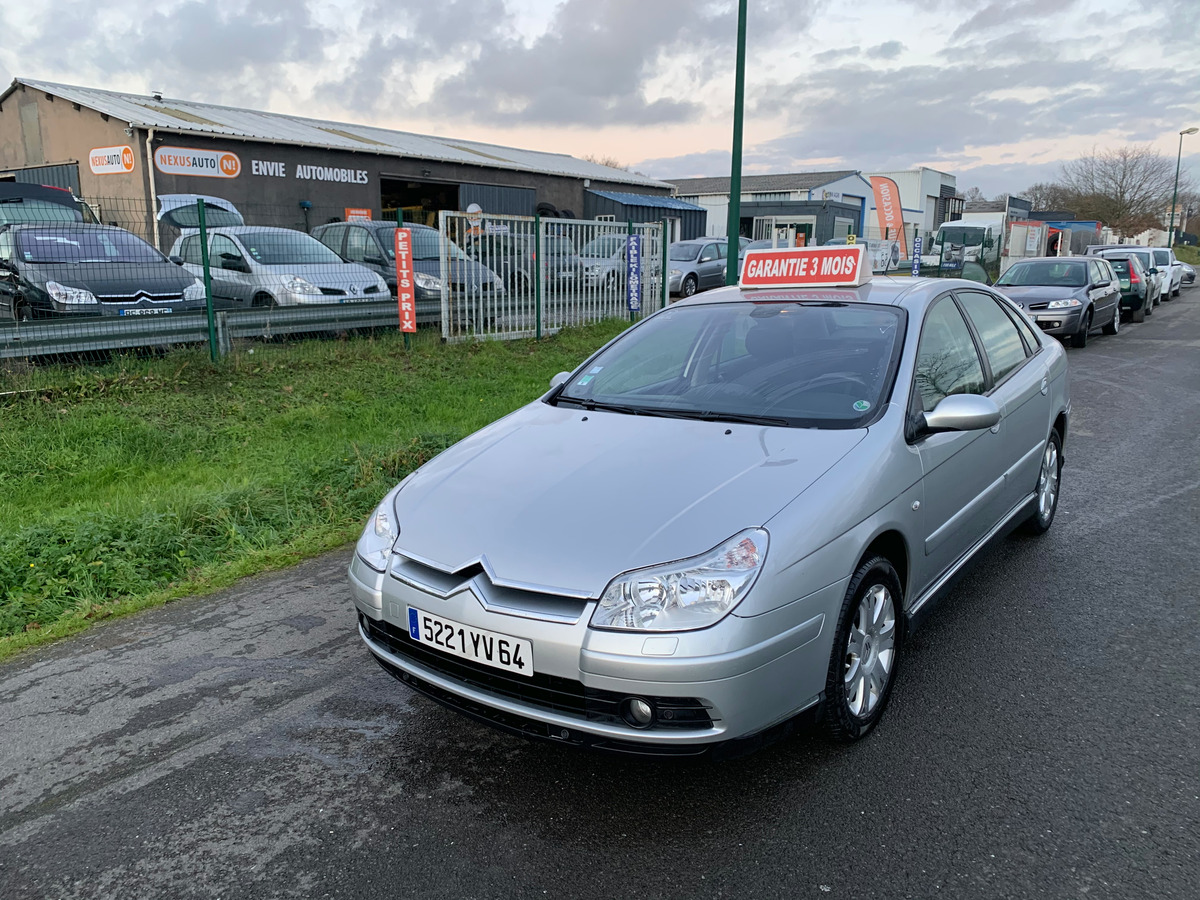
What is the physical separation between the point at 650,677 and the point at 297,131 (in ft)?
84.6

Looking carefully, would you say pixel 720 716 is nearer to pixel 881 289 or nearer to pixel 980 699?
pixel 980 699

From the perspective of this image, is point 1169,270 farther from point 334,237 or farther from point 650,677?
point 650,677

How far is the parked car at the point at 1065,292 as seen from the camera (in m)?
14.9

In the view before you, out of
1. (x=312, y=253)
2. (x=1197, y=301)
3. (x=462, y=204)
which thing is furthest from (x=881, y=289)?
(x=1197, y=301)

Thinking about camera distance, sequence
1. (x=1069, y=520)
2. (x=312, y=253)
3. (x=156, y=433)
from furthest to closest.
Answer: (x=312, y=253) < (x=156, y=433) < (x=1069, y=520)

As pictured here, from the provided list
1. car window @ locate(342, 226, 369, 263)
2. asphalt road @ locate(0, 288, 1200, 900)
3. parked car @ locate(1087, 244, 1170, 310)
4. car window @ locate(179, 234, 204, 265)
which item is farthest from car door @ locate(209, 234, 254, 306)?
parked car @ locate(1087, 244, 1170, 310)

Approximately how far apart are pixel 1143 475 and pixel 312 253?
10060 millimetres

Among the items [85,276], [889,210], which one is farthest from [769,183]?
[85,276]

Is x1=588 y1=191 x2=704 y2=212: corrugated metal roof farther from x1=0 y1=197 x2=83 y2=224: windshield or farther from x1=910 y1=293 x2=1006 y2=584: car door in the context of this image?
x1=910 y1=293 x2=1006 y2=584: car door

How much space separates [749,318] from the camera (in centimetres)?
418

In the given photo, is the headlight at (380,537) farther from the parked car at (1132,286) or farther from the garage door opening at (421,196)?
the garage door opening at (421,196)

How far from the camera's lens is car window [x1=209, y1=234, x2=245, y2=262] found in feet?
37.5

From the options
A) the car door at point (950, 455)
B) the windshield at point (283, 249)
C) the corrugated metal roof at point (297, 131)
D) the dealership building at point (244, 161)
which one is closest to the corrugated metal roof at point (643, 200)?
the corrugated metal roof at point (297, 131)

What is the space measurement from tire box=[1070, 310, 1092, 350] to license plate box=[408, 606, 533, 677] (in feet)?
50.5
